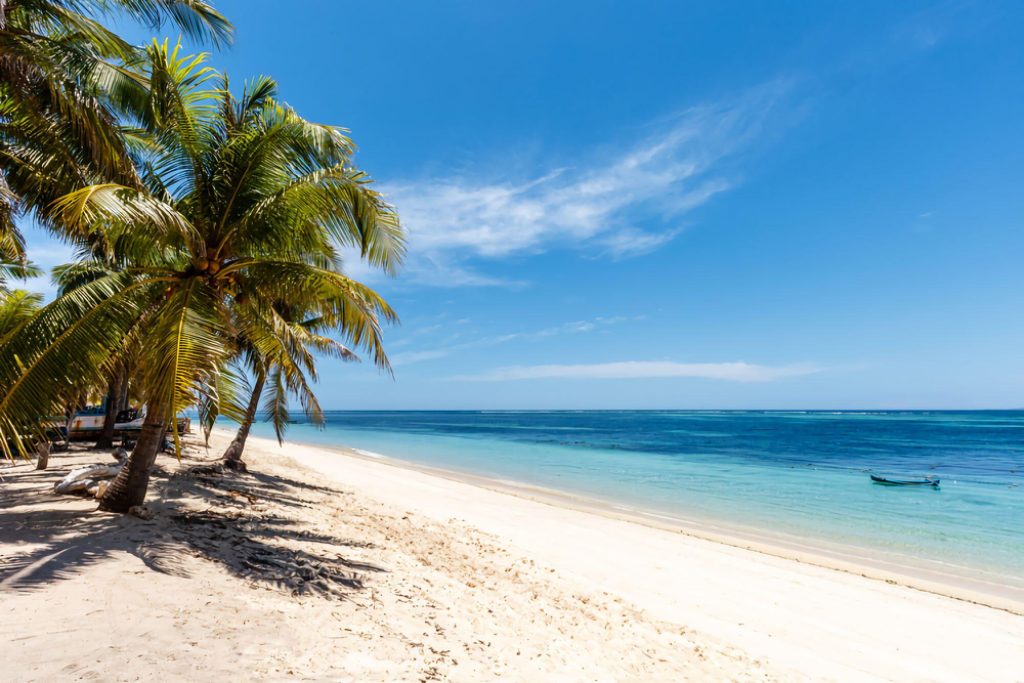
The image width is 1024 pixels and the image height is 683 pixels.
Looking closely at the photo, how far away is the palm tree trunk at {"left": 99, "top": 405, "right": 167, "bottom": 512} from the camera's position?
649cm

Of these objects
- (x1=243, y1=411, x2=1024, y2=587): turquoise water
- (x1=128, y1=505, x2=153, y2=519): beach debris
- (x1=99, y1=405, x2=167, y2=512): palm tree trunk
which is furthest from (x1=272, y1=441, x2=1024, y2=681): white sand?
(x1=99, y1=405, x2=167, y2=512): palm tree trunk

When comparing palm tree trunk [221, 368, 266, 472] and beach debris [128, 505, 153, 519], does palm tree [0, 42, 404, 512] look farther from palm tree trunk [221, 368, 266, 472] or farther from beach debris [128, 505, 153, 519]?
palm tree trunk [221, 368, 266, 472]

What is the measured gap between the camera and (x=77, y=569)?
14.5 feet

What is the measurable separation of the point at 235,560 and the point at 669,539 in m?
9.29

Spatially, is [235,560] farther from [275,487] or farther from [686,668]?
[275,487]

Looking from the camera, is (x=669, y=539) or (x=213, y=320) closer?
(x=213, y=320)

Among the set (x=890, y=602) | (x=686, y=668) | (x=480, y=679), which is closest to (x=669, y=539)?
(x=890, y=602)

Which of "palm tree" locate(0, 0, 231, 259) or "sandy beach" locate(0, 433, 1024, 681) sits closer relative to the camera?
"sandy beach" locate(0, 433, 1024, 681)

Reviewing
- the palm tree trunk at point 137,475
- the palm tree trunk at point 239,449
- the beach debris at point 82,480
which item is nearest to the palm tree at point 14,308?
the palm tree trunk at point 137,475

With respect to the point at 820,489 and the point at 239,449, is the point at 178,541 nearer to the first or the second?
the point at 239,449

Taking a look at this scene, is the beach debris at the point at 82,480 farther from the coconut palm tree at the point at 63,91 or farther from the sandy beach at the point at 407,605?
the coconut palm tree at the point at 63,91

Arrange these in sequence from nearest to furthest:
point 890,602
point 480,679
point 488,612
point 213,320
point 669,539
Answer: point 480,679
point 488,612
point 213,320
point 890,602
point 669,539

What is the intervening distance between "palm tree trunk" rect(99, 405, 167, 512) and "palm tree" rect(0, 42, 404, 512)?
16 millimetres

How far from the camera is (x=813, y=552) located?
37.5 ft
